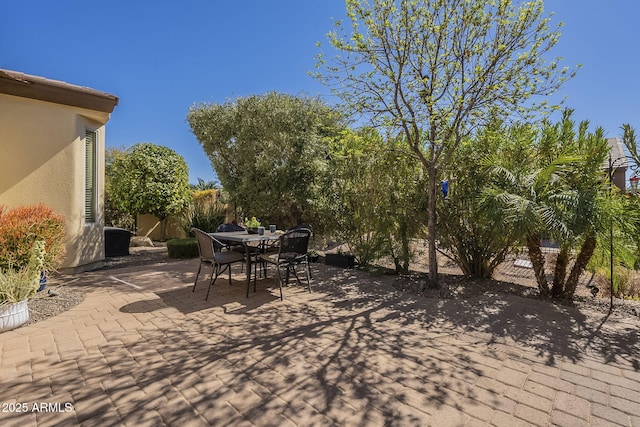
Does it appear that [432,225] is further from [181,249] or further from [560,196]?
[181,249]

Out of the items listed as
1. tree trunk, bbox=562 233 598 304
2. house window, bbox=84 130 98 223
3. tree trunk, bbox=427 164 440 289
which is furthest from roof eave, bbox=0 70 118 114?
tree trunk, bbox=562 233 598 304

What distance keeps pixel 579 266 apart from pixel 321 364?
4.21 metres

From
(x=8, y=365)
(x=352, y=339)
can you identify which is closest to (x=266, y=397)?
(x=352, y=339)

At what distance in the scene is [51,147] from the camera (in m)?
5.88

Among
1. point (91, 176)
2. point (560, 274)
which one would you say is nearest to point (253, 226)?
point (91, 176)

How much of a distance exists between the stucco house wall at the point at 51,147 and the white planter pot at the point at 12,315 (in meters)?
2.87

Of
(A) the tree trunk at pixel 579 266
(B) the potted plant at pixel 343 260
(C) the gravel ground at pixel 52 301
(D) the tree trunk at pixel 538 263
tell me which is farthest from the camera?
(B) the potted plant at pixel 343 260

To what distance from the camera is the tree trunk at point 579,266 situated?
4.48 metres

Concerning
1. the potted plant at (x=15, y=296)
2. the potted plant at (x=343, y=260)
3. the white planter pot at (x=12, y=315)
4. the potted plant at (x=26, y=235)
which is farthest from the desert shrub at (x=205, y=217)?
the white planter pot at (x=12, y=315)

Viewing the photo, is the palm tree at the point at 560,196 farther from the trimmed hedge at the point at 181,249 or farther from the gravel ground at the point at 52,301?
the trimmed hedge at the point at 181,249

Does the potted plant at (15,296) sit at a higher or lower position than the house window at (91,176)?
lower

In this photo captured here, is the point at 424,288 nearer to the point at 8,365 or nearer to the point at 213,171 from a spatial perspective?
the point at 8,365

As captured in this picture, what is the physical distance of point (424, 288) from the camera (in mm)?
5203

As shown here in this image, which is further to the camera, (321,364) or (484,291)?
(484,291)
